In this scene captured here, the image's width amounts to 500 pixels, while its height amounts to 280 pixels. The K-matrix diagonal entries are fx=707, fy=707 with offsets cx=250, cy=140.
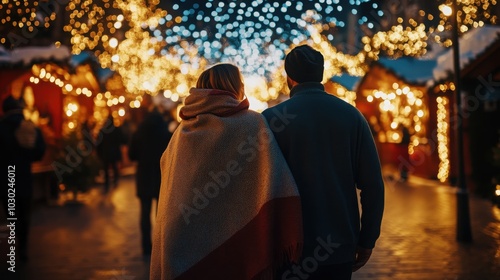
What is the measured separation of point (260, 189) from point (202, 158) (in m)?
0.33

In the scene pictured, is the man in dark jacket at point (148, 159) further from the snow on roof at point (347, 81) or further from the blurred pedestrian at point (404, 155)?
the snow on roof at point (347, 81)

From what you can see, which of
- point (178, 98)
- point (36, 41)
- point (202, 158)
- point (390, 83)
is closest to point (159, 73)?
point (178, 98)

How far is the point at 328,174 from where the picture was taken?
3.44 metres

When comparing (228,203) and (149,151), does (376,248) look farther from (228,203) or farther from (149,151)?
(228,203)

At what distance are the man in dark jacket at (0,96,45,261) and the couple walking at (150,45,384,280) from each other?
560 cm

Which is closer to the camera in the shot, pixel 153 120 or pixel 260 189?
pixel 260 189

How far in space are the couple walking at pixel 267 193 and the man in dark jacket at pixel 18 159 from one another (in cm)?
560

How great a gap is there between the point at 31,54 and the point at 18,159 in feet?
24.0

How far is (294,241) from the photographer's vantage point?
3.27 meters

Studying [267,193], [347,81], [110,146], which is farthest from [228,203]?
[347,81]

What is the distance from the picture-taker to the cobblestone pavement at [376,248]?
25.6 ft

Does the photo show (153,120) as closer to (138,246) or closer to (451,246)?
(138,246)

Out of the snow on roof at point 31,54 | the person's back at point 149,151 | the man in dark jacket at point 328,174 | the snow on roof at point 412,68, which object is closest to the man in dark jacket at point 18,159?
the person's back at point 149,151

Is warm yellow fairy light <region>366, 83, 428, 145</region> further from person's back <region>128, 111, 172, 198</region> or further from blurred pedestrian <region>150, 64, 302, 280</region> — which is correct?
blurred pedestrian <region>150, 64, 302, 280</region>
